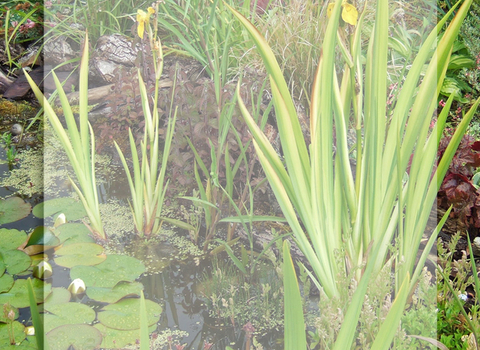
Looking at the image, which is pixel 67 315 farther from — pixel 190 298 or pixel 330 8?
pixel 330 8

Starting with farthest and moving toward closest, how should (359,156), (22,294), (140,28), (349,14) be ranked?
(22,294) < (140,28) < (359,156) < (349,14)

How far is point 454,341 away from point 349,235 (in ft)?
1.54

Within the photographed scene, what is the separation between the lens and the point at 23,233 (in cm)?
165

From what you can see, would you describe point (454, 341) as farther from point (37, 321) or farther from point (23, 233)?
point (23, 233)

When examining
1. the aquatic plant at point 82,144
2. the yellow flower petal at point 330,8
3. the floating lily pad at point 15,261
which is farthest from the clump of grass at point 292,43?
the floating lily pad at point 15,261

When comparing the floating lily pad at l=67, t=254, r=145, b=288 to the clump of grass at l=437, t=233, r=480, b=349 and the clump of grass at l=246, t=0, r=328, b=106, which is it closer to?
the clump of grass at l=246, t=0, r=328, b=106

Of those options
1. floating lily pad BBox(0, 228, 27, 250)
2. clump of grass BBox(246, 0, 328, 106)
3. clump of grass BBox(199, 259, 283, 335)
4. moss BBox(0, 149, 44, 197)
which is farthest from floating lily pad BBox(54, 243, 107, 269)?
clump of grass BBox(246, 0, 328, 106)

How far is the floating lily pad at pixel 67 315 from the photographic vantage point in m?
1.25

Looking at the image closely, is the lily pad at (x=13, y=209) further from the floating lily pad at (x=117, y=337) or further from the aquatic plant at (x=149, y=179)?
the floating lily pad at (x=117, y=337)

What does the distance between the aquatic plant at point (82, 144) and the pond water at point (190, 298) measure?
2.2 inches

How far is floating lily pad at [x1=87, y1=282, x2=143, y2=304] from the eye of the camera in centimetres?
129

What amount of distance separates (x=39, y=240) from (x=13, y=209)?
27 centimetres

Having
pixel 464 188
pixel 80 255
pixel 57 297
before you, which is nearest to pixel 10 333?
pixel 57 297

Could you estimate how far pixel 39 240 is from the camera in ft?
5.17
